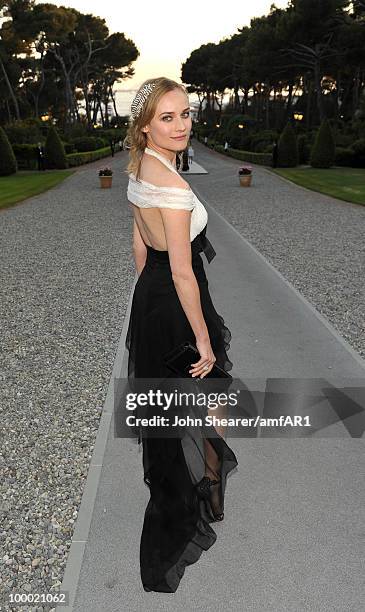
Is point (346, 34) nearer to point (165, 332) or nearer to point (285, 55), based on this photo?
point (285, 55)

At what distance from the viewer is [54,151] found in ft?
116

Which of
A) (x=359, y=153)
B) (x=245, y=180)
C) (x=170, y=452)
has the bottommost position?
(x=245, y=180)

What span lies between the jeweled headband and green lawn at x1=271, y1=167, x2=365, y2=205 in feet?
56.8

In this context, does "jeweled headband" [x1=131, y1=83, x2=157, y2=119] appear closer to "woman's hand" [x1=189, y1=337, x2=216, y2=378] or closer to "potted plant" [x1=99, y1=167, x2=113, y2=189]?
"woman's hand" [x1=189, y1=337, x2=216, y2=378]

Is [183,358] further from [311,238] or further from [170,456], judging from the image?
[311,238]

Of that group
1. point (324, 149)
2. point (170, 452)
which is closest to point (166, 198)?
point (170, 452)

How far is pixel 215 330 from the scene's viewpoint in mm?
2918

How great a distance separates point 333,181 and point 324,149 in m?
7.80

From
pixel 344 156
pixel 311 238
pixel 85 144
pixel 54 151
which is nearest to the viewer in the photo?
pixel 311 238

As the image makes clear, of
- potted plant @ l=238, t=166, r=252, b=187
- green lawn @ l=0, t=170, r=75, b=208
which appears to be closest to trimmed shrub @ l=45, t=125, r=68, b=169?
green lawn @ l=0, t=170, r=75, b=208

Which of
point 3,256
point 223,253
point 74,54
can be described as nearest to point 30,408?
point 223,253

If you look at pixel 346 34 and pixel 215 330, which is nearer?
pixel 215 330

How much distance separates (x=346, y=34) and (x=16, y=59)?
38.8m

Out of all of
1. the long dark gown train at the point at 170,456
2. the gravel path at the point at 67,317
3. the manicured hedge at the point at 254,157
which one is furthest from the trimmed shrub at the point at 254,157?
the long dark gown train at the point at 170,456
